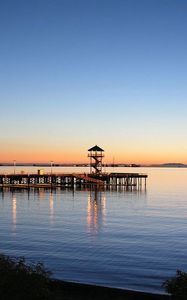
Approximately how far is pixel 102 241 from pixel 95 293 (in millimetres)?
22137

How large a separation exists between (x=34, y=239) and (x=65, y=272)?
12.1 metres

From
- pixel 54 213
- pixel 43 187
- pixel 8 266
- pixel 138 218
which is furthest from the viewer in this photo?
pixel 43 187

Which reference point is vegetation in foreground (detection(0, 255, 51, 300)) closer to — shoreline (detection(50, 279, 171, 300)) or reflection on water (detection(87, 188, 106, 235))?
shoreline (detection(50, 279, 171, 300))

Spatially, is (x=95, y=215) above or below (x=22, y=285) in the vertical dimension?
below

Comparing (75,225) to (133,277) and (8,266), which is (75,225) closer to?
(133,277)

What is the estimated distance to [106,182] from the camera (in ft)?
389

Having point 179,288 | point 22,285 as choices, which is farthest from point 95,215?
point 179,288

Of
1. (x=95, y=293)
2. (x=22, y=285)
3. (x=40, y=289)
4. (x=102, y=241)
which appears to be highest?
(x=22, y=285)

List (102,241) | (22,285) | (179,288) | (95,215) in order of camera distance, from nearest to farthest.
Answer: (179,288)
(22,285)
(102,241)
(95,215)

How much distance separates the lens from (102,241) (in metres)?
37.1

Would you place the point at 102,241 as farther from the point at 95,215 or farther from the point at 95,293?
the point at 95,293

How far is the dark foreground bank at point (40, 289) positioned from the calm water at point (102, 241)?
23.6ft

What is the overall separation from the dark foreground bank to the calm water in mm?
7195

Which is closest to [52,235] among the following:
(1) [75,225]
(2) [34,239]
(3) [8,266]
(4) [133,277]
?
(2) [34,239]
